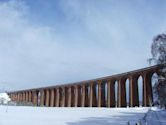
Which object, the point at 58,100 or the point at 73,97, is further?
the point at 58,100

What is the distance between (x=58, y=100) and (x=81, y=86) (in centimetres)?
1426

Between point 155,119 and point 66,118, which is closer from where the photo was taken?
point 155,119

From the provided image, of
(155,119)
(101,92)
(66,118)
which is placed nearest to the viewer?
(155,119)

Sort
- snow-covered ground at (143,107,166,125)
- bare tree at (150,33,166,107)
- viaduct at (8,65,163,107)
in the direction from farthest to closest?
1. viaduct at (8,65,163,107)
2. bare tree at (150,33,166,107)
3. snow-covered ground at (143,107,166,125)

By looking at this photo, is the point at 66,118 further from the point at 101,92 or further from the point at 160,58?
the point at 101,92

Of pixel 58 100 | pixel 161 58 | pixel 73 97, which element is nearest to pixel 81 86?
pixel 73 97

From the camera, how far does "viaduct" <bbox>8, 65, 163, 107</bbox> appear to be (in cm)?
5388

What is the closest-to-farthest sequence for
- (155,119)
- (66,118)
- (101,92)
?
(155,119) → (66,118) → (101,92)

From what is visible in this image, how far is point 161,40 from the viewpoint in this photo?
95.5 ft

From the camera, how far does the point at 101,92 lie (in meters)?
68.2

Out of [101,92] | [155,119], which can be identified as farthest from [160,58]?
[101,92]

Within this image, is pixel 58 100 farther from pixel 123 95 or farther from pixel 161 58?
pixel 161 58

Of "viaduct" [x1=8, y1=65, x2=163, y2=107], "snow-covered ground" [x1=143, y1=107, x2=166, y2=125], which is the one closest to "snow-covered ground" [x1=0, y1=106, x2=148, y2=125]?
"snow-covered ground" [x1=143, y1=107, x2=166, y2=125]

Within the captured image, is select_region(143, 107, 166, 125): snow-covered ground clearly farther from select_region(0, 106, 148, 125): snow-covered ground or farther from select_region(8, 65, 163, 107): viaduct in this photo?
select_region(8, 65, 163, 107): viaduct
